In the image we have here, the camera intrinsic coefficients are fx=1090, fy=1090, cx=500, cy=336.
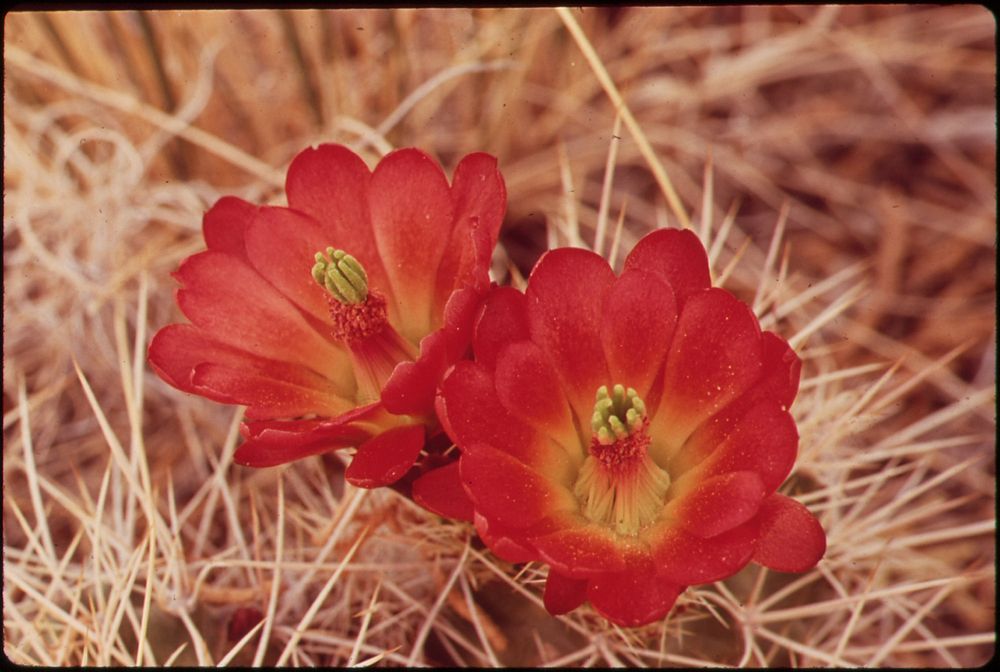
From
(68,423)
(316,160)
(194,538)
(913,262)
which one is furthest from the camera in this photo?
(913,262)

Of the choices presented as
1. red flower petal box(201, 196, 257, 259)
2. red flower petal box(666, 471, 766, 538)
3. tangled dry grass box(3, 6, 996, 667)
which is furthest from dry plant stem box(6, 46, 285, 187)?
red flower petal box(666, 471, 766, 538)

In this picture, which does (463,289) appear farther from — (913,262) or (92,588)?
(913,262)

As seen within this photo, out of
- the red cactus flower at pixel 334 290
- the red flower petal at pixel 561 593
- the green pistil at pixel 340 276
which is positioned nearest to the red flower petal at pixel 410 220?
the red cactus flower at pixel 334 290

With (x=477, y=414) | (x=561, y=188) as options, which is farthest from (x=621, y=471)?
(x=561, y=188)

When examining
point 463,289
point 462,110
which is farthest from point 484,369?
point 462,110

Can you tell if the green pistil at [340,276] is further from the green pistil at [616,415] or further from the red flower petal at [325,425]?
the green pistil at [616,415]
